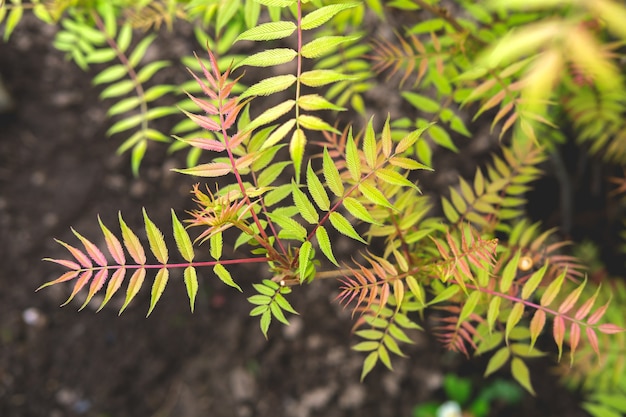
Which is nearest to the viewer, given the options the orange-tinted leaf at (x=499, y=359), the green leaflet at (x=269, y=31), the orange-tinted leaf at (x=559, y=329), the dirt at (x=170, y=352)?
the green leaflet at (x=269, y=31)

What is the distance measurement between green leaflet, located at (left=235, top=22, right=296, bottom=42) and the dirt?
1.80 metres

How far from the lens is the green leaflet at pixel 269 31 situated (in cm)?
85

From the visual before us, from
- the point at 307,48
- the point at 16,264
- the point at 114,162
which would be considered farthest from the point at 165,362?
the point at 307,48

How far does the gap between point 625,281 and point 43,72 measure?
3.10 metres

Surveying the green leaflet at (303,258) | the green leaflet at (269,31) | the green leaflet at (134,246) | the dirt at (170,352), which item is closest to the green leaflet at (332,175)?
the green leaflet at (303,258)

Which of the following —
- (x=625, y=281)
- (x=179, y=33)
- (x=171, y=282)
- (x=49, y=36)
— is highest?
(x=49, y=36)

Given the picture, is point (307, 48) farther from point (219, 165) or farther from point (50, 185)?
point (50, 185)

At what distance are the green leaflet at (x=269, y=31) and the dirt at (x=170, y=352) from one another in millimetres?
1802

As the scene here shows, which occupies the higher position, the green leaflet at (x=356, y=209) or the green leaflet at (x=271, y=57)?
the green leaflet at (x=271, y=57)

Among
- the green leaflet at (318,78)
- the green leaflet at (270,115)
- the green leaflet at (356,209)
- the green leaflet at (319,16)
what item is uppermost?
the green leaflet at (319,16)

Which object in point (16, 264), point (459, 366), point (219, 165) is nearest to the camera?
point (219, 165)

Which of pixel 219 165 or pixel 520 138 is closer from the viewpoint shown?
pixel 219 165

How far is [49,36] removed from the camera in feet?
9.53

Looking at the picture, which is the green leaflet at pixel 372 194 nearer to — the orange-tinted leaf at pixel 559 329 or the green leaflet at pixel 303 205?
the green leaflet at pixel 303 205
